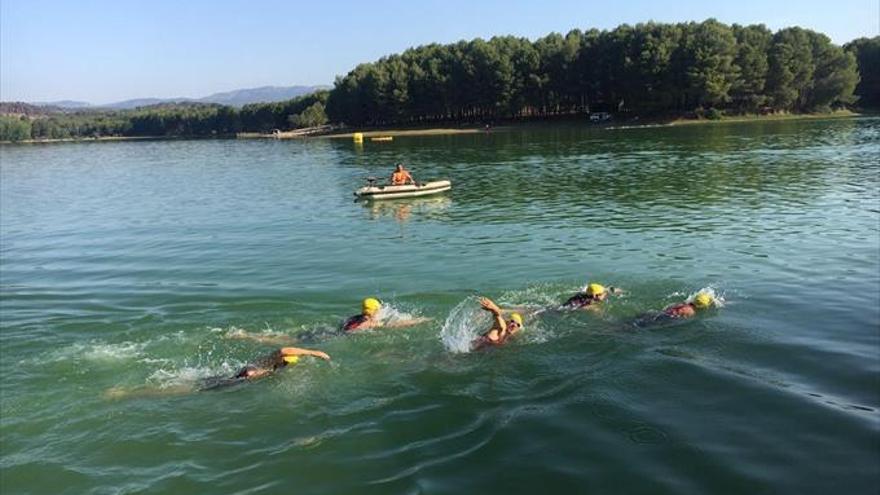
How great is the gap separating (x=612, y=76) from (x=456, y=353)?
107205 mm

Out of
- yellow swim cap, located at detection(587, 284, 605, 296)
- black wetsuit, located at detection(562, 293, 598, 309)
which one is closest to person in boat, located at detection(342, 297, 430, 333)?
black wetsuit, located at detection(562, 293, 598, 309)

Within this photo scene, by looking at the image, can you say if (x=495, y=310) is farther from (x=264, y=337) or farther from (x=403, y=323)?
(x=264, y=337)

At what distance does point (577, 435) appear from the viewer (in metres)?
11.4

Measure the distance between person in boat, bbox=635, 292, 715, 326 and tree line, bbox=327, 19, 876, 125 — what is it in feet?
305

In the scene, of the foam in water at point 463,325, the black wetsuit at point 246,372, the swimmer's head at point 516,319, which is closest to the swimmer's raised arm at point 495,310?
the swimmer's head at point 516,319

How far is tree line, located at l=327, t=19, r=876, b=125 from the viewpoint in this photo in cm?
10488

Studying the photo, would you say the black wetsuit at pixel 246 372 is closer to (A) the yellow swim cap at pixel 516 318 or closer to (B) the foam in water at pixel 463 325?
(B) the foam in water at pixel 463 325

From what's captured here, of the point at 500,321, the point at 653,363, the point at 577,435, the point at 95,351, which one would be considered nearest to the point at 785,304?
the point at 653,363

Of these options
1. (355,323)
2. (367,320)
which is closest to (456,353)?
(367,320)

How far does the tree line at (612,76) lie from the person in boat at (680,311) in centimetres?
9305

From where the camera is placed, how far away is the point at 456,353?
1500cm

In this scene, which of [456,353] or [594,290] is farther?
[594,290]

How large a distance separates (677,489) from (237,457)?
21.8 feet

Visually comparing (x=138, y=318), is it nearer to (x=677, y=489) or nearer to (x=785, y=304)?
(x=677, y=489)
